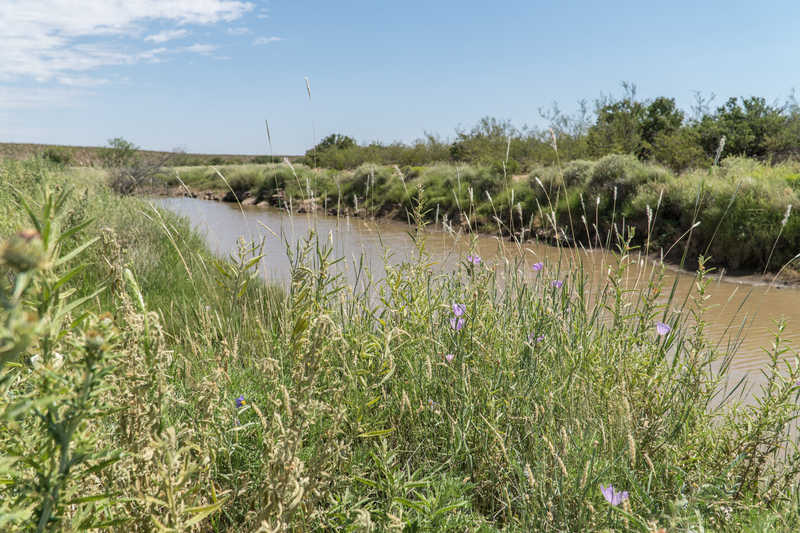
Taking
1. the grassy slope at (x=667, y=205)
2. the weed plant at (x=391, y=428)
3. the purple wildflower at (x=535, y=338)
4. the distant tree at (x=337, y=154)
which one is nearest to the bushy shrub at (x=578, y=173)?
the grassy slope at (x=667, y=205)

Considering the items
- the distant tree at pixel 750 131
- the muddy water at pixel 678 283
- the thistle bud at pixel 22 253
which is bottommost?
the muddy water at pixel 678 283

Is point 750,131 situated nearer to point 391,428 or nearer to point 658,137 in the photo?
point 658,137

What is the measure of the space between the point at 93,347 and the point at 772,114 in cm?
1971

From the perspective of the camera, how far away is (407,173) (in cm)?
2006

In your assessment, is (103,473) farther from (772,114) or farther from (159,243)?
(772,114)

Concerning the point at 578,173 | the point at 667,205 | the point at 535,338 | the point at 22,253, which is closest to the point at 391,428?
the point at 535,338

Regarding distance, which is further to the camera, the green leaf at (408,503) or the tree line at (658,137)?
the tree line at (658,137)

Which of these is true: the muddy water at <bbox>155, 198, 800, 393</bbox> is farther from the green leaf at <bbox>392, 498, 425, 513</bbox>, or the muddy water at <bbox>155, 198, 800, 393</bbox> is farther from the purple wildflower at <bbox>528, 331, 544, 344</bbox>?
the green leaf at <bbox>392, 498, 425, 513</bbox>

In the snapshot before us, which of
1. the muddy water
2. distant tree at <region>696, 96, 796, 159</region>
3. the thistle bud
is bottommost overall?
the muddy water

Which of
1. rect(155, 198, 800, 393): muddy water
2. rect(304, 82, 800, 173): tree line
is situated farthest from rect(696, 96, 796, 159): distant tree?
rect(155, 198, 800, 393): muddy water

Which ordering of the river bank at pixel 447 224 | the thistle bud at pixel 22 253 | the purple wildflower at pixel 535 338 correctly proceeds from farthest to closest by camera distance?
the river bank at pixel 447 224 < the purple wildflower at pixel 535 338 < the thistle bud at pixel 22 253

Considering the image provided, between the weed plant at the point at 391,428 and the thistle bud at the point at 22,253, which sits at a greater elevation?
the thistle bud at the point at 22,253

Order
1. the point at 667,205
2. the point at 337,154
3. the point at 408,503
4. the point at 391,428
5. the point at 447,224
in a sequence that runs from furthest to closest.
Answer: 1. the point at 337,154
2. the point at 667,205
3. the point at 447,224
4. the point at 391,428
5. the point at 408,503

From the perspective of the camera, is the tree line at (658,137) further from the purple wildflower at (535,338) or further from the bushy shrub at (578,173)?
the purple wildflower at (535,338)
